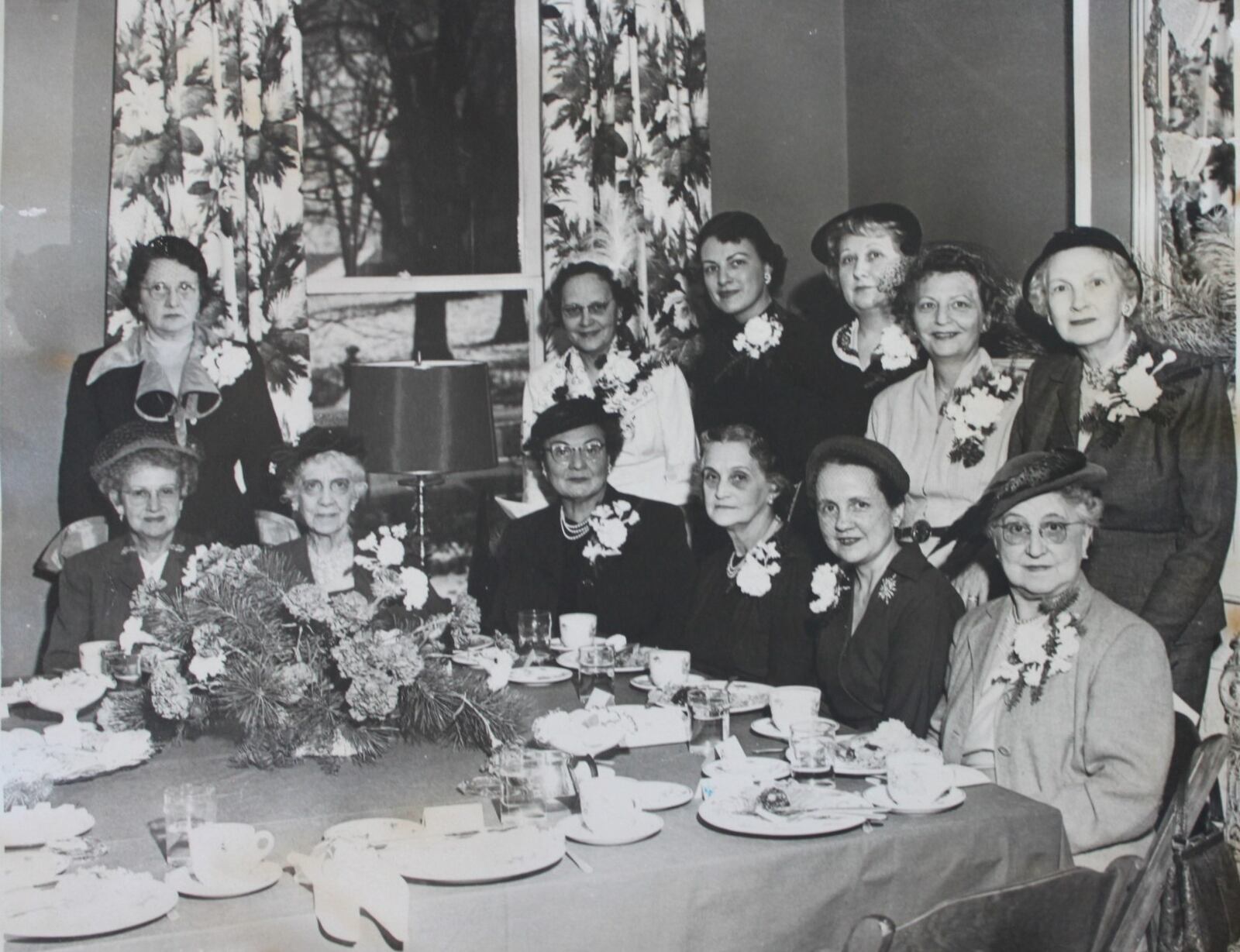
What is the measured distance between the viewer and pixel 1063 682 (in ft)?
7.91

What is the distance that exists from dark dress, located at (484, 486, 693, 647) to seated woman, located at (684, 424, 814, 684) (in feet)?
1.59

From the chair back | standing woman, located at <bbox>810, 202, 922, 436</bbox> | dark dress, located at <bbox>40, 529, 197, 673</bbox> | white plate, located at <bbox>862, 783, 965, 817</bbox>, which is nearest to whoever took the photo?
the chair back

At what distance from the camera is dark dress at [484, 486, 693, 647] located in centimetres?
403

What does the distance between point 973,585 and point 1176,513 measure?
0.56 metres

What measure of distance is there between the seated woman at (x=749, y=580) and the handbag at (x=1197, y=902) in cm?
125

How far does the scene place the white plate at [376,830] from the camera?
1.85 meters

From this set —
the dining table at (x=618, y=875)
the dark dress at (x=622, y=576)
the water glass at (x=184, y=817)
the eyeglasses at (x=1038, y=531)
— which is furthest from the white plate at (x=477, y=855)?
the dark dress at (x=622, y=576)

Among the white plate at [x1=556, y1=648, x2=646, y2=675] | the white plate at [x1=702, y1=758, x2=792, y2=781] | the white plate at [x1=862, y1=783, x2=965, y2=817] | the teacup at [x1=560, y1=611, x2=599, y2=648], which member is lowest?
the white plate at [x1=862, y1=783, x2=965, y2=817]

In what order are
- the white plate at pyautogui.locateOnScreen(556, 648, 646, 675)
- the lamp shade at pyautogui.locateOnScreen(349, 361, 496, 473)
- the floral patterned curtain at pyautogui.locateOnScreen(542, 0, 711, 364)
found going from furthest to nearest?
the floral patterned curtain at pyautogui.locateOnScreen(542, 0, 711, 364) < the lamp shade at pyautogui.locateOnScreen(349, 361, 496, 473) < the white plate at pyautogui.locateOnScreen(556, 648, 646, 675)

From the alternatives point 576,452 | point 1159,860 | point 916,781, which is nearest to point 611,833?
point 916,781

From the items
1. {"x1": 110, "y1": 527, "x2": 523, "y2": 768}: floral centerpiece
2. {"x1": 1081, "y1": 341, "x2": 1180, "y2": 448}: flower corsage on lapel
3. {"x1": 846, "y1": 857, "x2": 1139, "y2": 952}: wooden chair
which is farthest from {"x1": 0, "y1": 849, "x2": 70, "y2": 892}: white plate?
{"x1": 1081, "y1": 341, "x2": 1180, "y2": 448}: flower corsage on lapel

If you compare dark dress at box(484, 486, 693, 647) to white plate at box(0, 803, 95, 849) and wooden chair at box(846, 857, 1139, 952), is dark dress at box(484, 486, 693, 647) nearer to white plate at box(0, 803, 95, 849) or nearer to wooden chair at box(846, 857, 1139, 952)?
white plate at box(0, 803, 95, 849)

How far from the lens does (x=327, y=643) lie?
7.74ft

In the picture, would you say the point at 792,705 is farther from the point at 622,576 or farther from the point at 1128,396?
the point at 622,576
